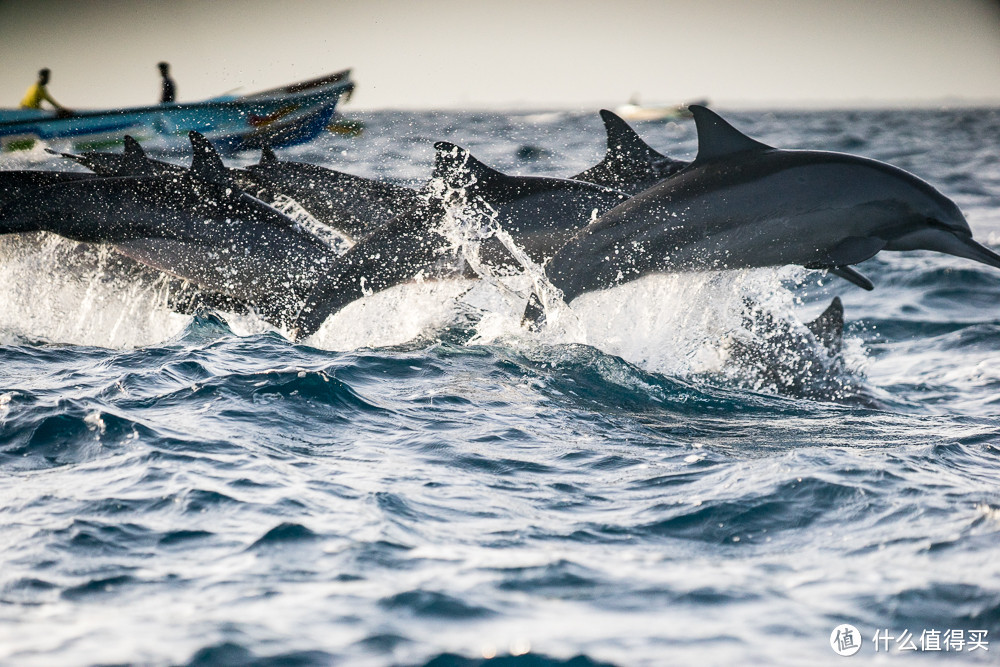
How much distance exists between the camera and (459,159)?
9.83 meters

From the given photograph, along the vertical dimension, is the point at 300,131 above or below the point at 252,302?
above

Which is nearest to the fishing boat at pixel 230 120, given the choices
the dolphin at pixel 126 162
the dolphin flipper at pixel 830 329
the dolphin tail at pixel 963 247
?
the dolphin at pixel 126 162

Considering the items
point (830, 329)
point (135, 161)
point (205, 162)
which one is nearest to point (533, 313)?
point (830, 329)

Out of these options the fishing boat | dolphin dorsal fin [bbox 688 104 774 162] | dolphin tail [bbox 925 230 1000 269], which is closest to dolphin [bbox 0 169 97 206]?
dolphin dorsal fin [bbox 688 104 774 162]

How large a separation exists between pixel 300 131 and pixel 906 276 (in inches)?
513

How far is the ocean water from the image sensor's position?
443 centimetres

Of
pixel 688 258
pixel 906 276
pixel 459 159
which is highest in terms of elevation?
pixel 459 159

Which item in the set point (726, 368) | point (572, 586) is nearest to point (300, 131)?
point (726, 368)

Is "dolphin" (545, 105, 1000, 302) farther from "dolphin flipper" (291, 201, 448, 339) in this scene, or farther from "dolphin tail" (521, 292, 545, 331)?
"dolphin flipper" (291, 201, 448, 339)

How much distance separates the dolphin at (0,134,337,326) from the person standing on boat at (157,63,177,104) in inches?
536

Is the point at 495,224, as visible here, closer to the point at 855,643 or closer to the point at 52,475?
the point at 52,475

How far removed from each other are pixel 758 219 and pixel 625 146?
1791mm

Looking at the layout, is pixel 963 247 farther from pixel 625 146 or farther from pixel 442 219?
pixel 442 219

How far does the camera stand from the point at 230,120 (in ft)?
73.7
